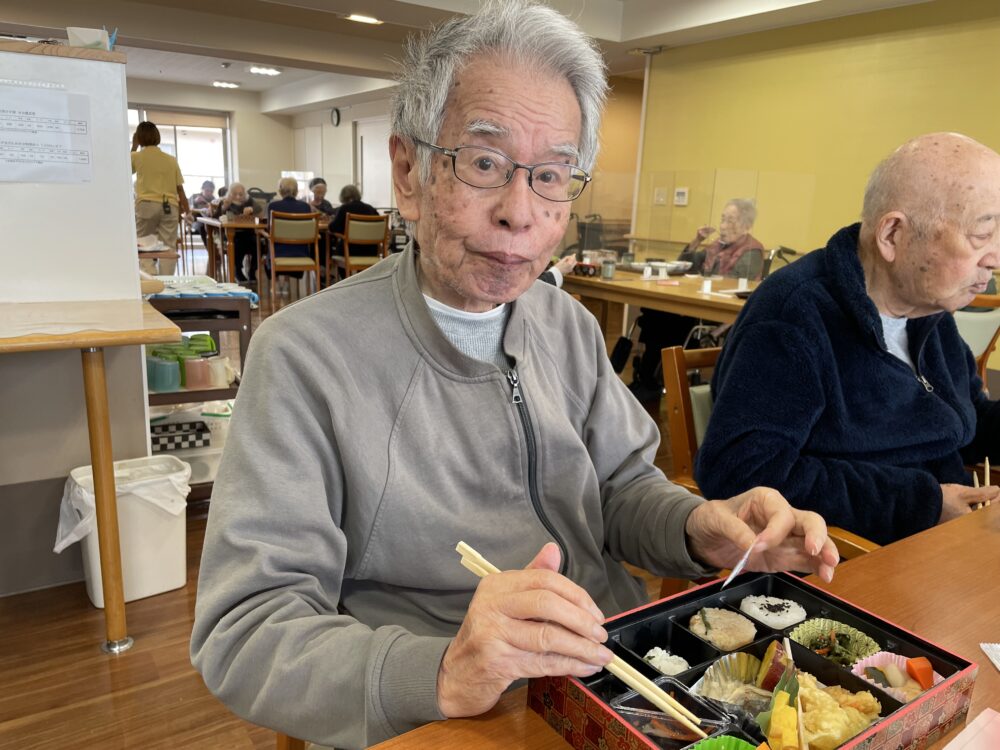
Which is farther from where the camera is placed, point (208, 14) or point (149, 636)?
point (208, 14)

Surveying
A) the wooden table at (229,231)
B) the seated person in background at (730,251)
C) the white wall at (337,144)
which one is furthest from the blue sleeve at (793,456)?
the white wall at (337,144)

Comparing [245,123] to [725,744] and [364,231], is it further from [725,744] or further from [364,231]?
[725,744]

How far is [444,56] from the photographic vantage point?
36.2 inches

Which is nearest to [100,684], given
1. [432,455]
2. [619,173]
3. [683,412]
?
[432,455]

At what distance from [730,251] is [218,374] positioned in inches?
142

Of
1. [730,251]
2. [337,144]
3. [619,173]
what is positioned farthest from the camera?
[337,144]

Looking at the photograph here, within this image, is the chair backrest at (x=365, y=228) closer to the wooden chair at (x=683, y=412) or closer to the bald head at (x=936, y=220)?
the wooden chair at (x=683, y=412)

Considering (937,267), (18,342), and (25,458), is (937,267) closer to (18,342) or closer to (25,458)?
(18,342)

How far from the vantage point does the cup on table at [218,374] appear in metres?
3.04

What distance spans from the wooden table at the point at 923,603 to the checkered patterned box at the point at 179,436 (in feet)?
8.84

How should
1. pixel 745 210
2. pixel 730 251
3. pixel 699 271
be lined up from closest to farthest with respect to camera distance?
pixel 730 251
pixel 699 271
pixel 745 210

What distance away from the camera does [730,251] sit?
508cm

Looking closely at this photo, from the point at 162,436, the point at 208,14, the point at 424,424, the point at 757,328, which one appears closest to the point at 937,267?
the point at 757,328

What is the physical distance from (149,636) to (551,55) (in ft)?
6.57
